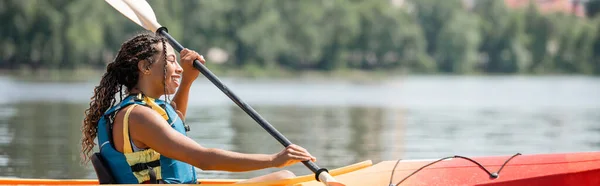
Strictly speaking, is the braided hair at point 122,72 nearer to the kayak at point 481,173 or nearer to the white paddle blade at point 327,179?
the kayak at point 481,173

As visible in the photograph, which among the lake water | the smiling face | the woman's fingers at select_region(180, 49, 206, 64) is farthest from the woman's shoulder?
the lake water

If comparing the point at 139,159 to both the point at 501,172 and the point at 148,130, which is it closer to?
the point at 148,130

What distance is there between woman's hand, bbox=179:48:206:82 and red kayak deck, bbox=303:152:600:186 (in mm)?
805

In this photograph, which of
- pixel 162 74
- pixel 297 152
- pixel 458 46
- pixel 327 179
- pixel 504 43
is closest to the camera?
pixel 297 152

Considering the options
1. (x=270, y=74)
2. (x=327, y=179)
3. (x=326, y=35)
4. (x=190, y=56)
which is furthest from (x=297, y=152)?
(x=326, y=35)

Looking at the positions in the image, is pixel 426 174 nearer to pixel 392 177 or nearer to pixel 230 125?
pixel 392 177

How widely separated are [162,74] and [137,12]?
1.72 m

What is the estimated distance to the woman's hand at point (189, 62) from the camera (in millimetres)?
5312

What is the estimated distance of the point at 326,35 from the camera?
7900 cm

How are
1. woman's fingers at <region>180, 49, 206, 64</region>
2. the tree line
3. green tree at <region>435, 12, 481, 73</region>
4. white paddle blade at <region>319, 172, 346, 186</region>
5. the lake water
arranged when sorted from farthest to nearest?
green tree at <region>435, 12, 481, 73</region> → the tree line → the lake water → woman's fingers at <region>180, 49, 206, 64</region> → white paddle blade at <region>319, 172, 346, 186</region>

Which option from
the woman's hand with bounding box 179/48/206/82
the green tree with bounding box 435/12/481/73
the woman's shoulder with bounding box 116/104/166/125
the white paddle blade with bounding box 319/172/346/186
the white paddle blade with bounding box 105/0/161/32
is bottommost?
the white paddle blade with bounding box 319/172/346/186

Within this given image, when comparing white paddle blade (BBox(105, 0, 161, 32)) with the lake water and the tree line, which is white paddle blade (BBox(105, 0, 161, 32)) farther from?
the tree line

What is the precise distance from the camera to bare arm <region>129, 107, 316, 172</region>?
4.50 metres

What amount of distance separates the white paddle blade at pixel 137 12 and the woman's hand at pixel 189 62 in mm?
947
